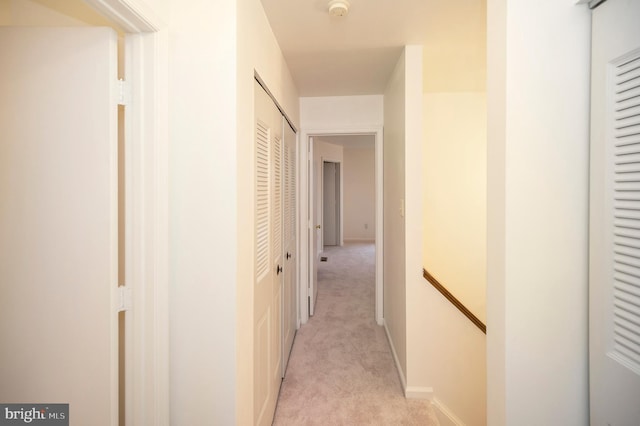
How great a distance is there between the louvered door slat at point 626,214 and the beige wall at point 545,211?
103 millimetres

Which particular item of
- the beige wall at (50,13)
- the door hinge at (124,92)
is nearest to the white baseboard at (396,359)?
the door hinge at (124,92)

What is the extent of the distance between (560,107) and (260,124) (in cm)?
129

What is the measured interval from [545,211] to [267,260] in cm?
132

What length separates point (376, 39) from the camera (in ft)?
6.43

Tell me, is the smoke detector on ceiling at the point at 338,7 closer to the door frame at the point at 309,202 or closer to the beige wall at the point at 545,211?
the beige wall at the point at 545,211

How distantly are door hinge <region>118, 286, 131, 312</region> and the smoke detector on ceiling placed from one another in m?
1.68

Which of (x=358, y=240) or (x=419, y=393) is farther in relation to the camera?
(x=358, y=240)

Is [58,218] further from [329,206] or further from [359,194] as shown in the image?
[359,194]

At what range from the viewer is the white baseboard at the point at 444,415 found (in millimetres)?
1952

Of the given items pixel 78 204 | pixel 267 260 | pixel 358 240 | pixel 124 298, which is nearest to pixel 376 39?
pixel 267 260

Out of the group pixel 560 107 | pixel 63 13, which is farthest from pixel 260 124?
pixel 560 107

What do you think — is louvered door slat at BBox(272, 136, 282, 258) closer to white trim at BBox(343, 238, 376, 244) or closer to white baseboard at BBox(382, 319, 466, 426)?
white baseboard at BBox(382, 319, 466, 426)

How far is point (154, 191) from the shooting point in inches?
41.0

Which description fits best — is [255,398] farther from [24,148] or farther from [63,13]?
[63,13]
